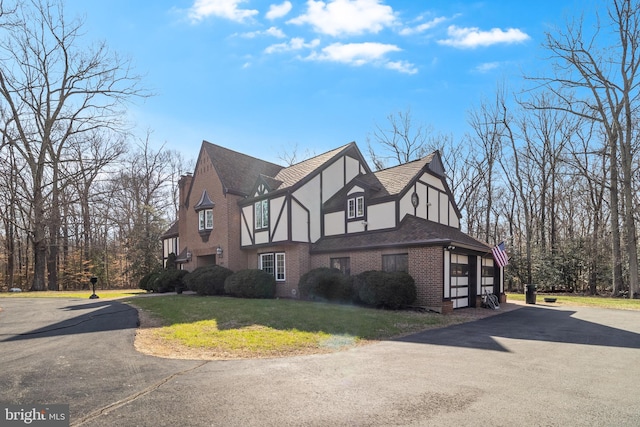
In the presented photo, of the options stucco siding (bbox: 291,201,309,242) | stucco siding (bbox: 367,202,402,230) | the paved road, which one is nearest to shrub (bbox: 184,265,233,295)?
stucco siding (bbox: 291,201,309,242)

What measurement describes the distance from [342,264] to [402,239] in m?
3.73

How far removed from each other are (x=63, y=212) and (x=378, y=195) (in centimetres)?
2366

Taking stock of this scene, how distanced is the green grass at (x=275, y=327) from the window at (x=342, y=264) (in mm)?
4184

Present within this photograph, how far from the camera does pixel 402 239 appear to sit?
51.1 ft

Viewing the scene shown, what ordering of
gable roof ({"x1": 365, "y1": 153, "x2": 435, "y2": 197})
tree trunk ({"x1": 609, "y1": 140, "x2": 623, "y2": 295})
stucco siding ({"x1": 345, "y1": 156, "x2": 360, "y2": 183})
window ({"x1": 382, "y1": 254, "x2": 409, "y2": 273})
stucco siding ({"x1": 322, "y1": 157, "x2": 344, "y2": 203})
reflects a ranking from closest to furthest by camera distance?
window ({"x1": 382, "y1": 254, "x2": 409, "y2": 273}) < gable roof ({"x1": 365, "y1": 153, "x2": 435, "y2": 197}) < stucco siding ({"x1": 322, "y1": 157, "x2": 344, "y2": 203}) < stucco siding ({"x1": 345, "y1": 156, "x2": 360, "y2": 183}) < tree trunk ({"x1": 609, "y1": 140, "x2": 623, "y2": 295})

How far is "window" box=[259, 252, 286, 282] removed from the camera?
2009 centimetres

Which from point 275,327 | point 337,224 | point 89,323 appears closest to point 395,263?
point 337,224

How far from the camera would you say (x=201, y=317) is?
481 inches

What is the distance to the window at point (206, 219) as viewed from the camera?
77.1 feet

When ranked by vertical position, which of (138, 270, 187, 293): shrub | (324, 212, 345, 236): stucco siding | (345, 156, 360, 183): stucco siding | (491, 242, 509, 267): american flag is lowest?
(138, 270, 187, 293): shrub

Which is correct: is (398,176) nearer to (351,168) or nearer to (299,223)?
(351,168)

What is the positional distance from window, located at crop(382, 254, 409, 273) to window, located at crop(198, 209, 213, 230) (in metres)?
12.0

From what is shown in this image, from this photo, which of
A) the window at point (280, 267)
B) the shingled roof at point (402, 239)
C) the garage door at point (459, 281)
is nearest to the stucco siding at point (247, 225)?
the window at point (280, 267)

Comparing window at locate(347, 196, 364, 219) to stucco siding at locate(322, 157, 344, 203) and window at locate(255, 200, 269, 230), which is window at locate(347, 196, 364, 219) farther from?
window at locate(255, 200, 269, 230)
